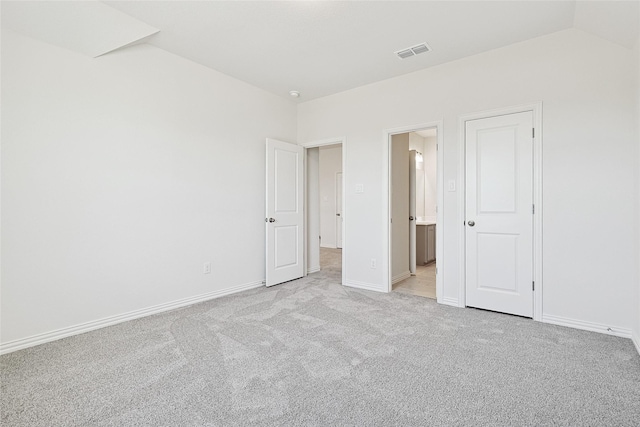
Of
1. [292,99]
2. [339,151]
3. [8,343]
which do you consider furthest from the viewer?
[339,151]

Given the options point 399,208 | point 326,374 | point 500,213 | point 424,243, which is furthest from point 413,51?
point 424,243

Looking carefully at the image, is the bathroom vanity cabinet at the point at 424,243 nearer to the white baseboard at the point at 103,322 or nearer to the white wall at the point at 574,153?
the white wall at the point at 574,153

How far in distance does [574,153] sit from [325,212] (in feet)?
20.2

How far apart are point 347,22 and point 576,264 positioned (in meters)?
2.92

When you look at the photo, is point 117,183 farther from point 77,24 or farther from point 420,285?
point 420,285

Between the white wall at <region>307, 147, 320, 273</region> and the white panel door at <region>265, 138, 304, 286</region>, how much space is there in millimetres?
334

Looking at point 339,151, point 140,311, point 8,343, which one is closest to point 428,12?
point 140,311

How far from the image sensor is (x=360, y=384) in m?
1.80

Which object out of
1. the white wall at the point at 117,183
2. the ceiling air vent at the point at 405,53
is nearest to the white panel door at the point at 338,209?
the white wall at the point at 117,183

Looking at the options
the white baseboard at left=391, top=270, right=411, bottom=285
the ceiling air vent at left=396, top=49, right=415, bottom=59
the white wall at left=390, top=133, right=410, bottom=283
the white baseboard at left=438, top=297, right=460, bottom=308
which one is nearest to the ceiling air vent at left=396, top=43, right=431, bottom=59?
the ceiling air vent at left=396, top=49, right=415, bottom=59

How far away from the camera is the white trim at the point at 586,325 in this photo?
8.13 ft

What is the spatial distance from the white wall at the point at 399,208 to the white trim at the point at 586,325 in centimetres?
182

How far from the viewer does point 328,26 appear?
268 centimetres

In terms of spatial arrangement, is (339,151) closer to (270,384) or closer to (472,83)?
(472,83)
